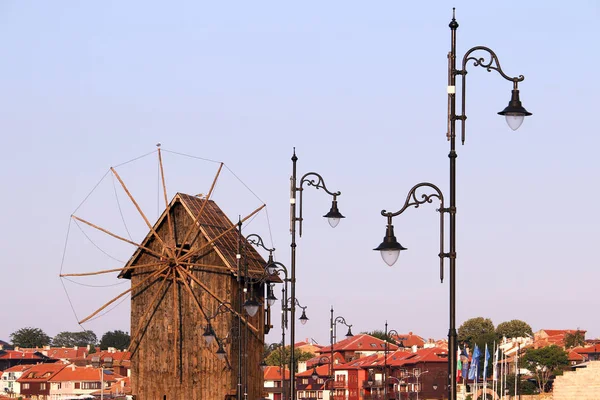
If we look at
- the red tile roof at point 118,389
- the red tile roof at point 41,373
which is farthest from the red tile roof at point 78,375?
the red tile roof at point 118,389

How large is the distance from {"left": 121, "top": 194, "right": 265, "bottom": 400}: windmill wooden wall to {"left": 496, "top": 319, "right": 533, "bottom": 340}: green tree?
380ft

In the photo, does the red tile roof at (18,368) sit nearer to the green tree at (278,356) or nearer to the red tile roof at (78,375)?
the red tile roof at (78,375)

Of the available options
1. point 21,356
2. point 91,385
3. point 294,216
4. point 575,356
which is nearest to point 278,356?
point 91,385

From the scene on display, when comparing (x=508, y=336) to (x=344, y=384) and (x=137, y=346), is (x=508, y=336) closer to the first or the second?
(x=344, y=384)

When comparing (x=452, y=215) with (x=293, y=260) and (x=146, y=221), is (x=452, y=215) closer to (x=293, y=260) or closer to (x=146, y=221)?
(x=293, y=260)

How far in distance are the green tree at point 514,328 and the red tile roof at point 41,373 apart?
6375cm

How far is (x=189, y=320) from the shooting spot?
183 ft

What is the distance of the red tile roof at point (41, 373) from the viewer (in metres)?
160

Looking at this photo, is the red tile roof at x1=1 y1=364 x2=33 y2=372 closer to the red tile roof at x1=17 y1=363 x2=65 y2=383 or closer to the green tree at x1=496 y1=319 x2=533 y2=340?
the red tile roof at x1=17 y1=363 x2=65 y2=383

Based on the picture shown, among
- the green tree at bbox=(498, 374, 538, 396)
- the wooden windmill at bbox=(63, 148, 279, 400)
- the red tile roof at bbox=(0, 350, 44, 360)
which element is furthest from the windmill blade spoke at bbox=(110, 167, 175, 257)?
the red tile roof at bbox=(0, 350, 44, 360)

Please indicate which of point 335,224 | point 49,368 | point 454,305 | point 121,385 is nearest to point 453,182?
point 454,305

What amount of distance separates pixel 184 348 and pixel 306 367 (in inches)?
3907

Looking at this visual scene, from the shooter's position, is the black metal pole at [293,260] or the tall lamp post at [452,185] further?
the black metal pole at [293,260]

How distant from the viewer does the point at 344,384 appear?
13188 cm
